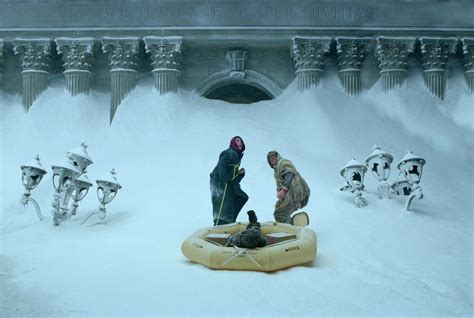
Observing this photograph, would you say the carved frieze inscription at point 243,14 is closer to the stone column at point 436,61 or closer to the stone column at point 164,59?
the stone column at point 164,59

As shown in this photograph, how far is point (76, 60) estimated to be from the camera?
1902 centimetres

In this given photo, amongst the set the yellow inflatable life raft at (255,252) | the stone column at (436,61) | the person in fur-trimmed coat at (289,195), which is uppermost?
the stone column at (436,61)

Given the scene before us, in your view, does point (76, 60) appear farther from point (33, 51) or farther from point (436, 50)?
point (436, 50)

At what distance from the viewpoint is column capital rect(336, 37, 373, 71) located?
1880 cm

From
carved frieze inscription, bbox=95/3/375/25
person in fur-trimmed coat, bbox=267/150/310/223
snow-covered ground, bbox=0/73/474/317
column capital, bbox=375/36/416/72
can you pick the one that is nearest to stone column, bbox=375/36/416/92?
column capital, bbox=375/36/416/72

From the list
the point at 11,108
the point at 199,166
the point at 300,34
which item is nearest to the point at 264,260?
the point at 199,166

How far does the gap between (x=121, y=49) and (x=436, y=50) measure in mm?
7395

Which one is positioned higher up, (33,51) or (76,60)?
(33,51)

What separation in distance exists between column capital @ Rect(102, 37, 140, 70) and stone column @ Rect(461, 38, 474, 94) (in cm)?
769

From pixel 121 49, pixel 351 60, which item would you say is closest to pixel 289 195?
pixel 351 60

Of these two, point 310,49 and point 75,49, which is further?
point 75,49

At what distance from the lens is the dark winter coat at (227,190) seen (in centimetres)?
1291

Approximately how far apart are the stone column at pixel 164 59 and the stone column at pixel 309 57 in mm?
2774

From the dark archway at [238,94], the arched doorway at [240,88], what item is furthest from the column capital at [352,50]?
the dark archway at [238,94]
